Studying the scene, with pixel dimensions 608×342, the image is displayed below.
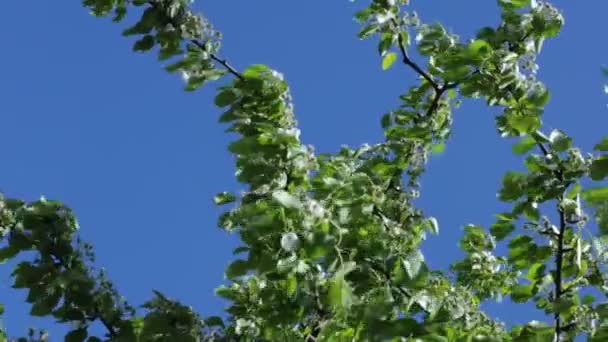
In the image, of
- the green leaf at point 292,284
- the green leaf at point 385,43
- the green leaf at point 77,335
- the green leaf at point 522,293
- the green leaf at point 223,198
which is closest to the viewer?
the green leaf at point 292,284

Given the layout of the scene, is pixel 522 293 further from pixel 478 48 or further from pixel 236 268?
pixel 236 268

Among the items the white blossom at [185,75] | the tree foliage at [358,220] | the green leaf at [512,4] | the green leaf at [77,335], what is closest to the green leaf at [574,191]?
the tree foliage at [358,220]

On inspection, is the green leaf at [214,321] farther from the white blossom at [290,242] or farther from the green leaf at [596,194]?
the green leaf at [596,194]

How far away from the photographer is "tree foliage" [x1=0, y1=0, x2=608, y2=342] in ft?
12.0

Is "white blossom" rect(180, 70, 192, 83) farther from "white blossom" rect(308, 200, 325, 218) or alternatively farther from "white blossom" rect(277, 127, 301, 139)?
"white blossom" rect(308, 200, 325, 218)

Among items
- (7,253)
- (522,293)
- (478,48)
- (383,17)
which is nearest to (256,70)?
(383,17)

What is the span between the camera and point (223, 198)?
182 inches

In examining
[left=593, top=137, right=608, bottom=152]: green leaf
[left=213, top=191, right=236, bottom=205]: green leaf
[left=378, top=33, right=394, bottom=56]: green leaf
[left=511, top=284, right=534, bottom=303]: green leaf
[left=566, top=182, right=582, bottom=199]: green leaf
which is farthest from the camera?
[left=378, top=33, right=394, bottom=56]: green leaf

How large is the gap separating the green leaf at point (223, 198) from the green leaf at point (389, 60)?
119 centimetres

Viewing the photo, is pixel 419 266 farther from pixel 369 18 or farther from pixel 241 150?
pixel 369 18

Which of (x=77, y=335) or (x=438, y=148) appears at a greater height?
(x=438, y=148)

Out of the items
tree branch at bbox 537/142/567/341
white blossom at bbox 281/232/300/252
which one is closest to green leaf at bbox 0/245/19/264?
white blossom at bbox 281/232/300/252

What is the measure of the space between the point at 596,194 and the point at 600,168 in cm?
11

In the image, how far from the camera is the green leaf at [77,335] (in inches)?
163
